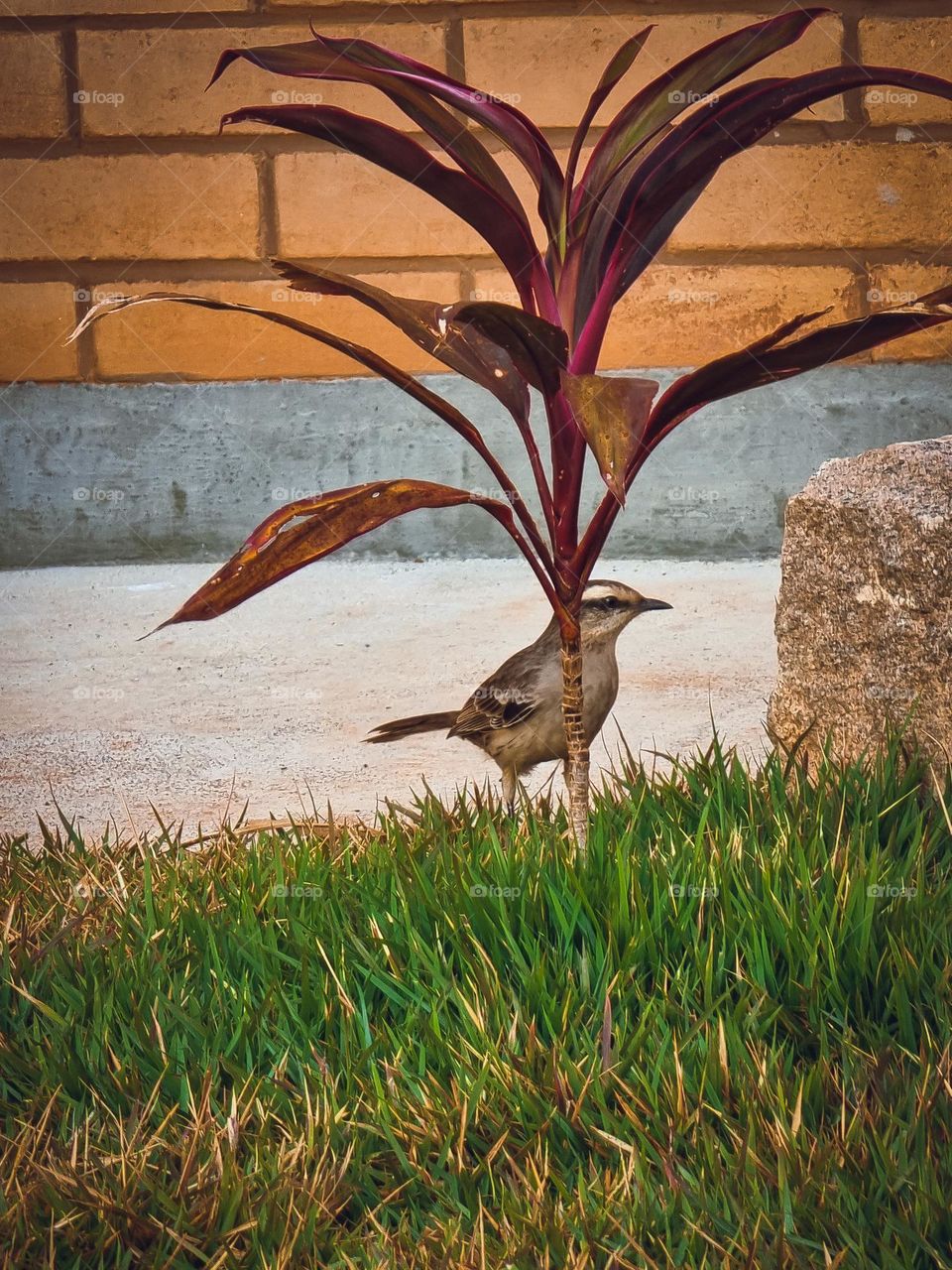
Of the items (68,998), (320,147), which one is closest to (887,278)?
(320,147)

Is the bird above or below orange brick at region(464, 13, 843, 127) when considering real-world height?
below

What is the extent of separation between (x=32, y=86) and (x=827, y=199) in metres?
2.70

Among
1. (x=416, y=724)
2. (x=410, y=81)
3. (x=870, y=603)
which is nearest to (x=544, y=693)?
(x=416, y=724)

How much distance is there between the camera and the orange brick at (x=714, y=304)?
475 centimetres

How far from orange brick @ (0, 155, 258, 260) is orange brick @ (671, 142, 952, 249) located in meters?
1.50

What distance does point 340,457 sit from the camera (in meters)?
4.93

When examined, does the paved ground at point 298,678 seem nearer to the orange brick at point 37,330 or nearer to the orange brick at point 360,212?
the orange brick at point 37,330

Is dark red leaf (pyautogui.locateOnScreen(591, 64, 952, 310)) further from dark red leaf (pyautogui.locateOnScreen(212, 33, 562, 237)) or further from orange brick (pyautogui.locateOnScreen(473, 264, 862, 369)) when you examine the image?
orange brick (pyautogui.locateOnScreen(473, 264, 862, 369))

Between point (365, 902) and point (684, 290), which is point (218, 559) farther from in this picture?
point (365, 902)

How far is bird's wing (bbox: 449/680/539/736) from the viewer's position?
2.48 meters

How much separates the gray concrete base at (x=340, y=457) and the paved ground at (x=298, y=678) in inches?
4.9

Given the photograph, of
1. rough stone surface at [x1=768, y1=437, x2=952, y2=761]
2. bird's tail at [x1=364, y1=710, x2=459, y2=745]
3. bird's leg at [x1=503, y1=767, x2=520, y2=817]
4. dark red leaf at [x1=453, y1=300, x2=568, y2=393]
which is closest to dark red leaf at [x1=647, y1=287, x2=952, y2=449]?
dark red leaf at [x1=453, y1=300, x2=568, y2=393]

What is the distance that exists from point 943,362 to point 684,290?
0.93m

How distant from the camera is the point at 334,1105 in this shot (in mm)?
1500
